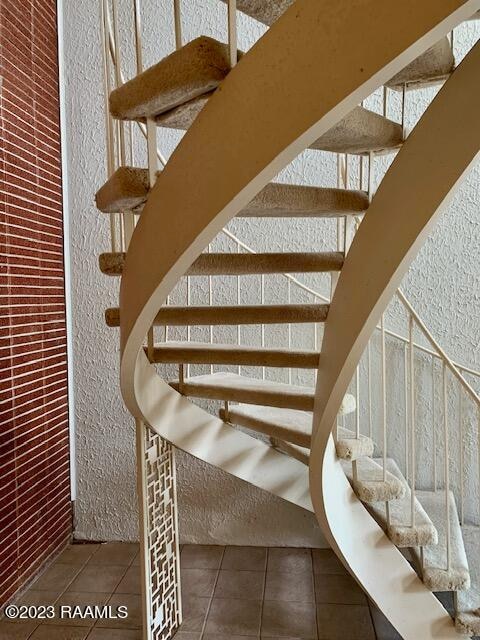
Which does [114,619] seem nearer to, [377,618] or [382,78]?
[377,618]

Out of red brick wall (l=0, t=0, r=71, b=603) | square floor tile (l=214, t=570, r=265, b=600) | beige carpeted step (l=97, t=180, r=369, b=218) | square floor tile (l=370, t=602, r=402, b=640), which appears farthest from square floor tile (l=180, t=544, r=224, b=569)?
beige carpeted step (l=97, t=180, r=369, b=218)

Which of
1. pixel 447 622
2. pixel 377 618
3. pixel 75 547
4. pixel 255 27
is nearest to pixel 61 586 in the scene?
pixel 75 547

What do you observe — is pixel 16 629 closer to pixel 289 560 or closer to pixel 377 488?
pixel 289 560

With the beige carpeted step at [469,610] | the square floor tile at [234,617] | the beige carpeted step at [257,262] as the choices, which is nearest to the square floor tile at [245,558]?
the square floor tile at [234,617]

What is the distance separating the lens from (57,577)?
2.52m

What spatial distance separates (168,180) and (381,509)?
1.47 metres

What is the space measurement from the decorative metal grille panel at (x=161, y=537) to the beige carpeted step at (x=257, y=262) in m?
0.82

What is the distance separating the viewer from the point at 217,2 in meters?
2.70

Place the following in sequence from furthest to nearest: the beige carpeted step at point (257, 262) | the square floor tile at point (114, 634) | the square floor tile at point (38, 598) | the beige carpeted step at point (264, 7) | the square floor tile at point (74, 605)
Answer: the square floor tile at point (38, 598)
the square floor tile at point (74, 605)
the square floor tile at point (114, 634)
the beige carpeted step at point (257, 262)
the beige carpeted step at point (264, 7)

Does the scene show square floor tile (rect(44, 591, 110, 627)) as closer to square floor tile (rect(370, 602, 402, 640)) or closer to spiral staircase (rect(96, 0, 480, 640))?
spiral staircase (rect(96, 0, 480, 640))

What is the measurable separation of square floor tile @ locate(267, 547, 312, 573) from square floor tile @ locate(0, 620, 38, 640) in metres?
1.19

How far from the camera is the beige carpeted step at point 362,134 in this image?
3.96 feet

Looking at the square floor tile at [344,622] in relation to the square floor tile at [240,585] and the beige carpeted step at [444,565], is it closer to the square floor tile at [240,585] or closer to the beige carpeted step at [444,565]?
the square floor tile at [240,585]

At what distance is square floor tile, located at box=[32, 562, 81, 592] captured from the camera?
2.43 m
